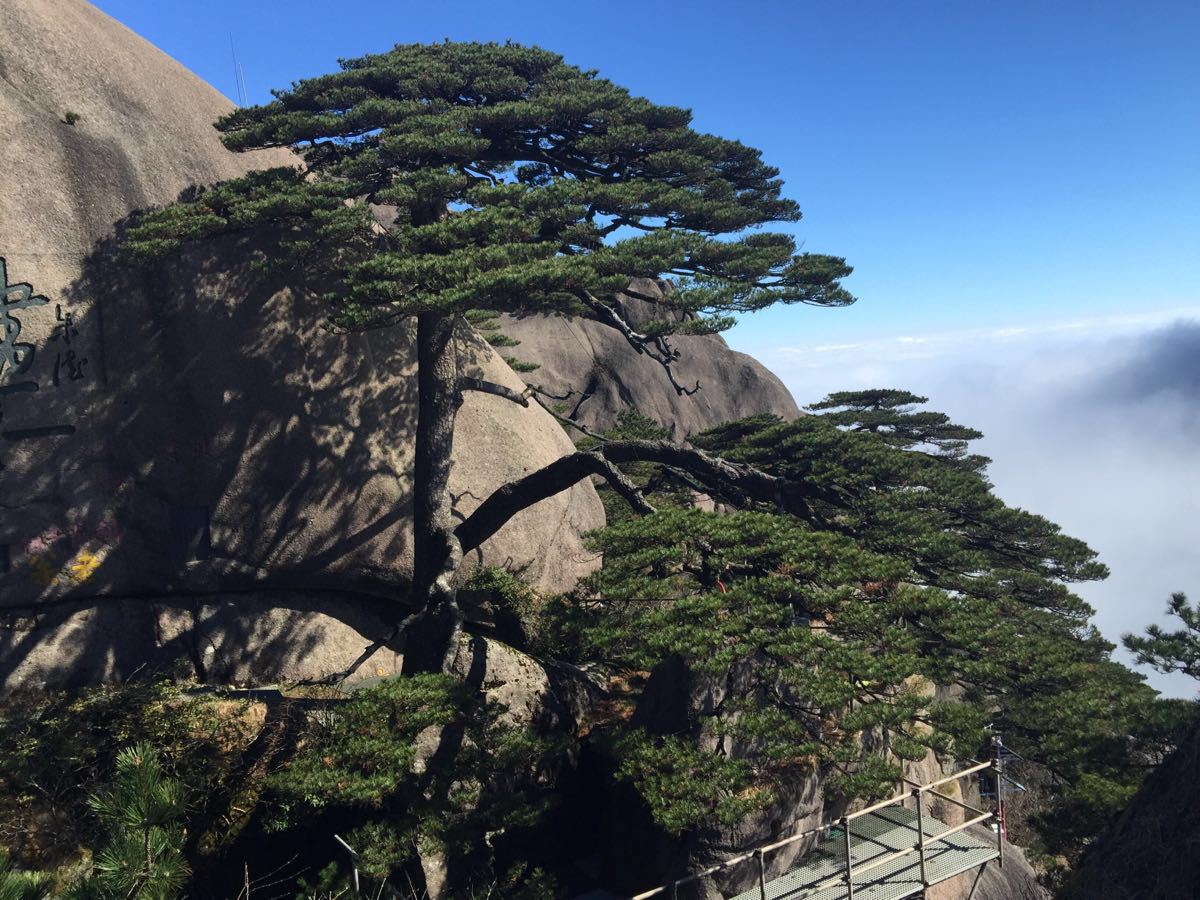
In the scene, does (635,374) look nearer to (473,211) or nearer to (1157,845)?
(473,211)

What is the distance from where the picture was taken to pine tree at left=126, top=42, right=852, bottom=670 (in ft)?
31.6

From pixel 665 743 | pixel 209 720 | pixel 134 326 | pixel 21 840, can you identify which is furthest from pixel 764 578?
pixel 134 326

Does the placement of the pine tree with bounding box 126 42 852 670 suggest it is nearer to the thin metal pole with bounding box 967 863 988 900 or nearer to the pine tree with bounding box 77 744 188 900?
the pine tree with bounding box 77 744 188 900

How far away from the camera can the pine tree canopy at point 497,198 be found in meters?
9.54

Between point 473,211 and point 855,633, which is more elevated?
point 473,211

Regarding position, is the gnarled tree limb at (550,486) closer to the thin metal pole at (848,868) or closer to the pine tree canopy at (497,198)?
the pine tree canopy at (497,198)

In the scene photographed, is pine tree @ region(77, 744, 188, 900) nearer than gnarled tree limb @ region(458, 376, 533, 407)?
Yes

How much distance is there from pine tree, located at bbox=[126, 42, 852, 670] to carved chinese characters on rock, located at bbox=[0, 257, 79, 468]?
68.1 inches

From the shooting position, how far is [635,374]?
33281 millimetres

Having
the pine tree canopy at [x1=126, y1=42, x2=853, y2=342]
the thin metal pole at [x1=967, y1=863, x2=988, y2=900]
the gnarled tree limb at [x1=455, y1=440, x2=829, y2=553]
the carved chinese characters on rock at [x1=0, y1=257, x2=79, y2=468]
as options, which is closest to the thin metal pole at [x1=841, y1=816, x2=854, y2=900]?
the thin metal pole at [x1=967, y1=863, x2=988, y2=900]

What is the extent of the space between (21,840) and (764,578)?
25.6 ft

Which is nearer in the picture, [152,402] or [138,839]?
[138,839]

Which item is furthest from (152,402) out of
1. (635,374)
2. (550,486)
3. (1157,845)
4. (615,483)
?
(635,374)

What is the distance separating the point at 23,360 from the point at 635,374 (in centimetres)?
2388
